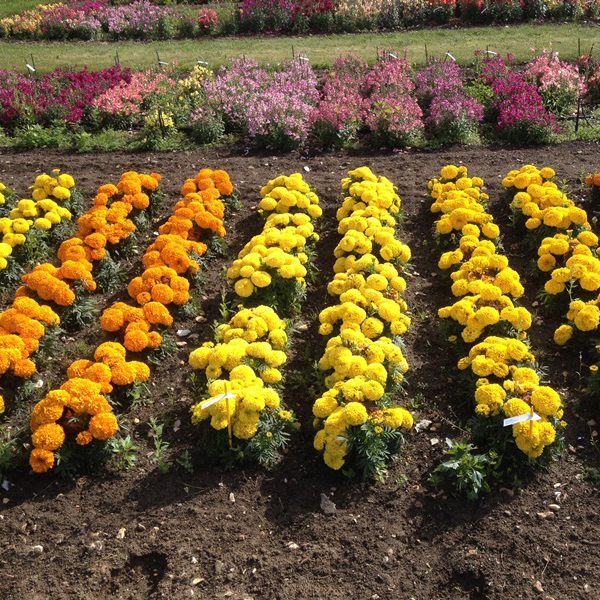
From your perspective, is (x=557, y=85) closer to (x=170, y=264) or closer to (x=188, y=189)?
(x=188, y=189)

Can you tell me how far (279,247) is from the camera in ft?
25.4

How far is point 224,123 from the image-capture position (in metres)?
11.8

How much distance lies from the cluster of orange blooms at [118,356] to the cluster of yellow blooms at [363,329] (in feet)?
5.44

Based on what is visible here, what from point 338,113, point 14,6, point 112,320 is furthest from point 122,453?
point 14,6

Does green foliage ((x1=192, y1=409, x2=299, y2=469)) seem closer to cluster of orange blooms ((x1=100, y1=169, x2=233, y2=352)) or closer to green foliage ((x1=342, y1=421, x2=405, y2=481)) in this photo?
green foliage ((x1=342, y1=421, x2=405, y2=481))

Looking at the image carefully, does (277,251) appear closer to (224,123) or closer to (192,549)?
(192,549)

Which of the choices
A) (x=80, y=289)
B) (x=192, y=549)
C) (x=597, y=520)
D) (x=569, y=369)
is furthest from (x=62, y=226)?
(x=597, y=520)

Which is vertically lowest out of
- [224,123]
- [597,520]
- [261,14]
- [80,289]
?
[597,520]

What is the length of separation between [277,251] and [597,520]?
4.02 m

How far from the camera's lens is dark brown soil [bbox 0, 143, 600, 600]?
4992mm

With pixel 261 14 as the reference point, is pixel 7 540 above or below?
below

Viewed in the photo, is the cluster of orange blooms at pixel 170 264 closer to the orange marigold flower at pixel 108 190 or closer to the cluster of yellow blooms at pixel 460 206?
the orange marigold flower at pixel 108 190

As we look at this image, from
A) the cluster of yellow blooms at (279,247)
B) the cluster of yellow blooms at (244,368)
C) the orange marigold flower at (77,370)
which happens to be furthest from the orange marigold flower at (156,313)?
the orange marigold flower at (77,370)

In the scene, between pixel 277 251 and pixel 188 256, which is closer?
pixel 277 251
